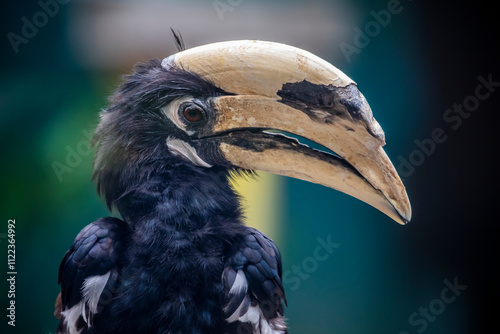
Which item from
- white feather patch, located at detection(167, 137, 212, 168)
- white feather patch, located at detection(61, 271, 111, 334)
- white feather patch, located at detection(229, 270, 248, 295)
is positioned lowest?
white feather patch, located at detection(61, 271, 111, 334)

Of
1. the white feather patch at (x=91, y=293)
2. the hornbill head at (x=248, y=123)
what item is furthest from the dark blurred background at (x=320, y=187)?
the white feather patch at (x=91, y=293)

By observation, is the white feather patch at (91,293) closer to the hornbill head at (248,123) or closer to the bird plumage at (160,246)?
the bird plumage at (160,246)

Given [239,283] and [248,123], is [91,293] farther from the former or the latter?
[248,123]

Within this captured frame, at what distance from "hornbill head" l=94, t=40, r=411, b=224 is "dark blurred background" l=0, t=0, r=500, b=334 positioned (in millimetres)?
315

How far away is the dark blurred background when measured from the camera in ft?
4.89

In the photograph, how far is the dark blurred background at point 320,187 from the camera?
1.49 m

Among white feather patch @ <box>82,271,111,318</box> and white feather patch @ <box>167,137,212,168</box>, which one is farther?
white feather patch @ <box>167,137,212,168</box>

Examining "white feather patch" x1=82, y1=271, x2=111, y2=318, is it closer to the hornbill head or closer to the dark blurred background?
the hornbill head

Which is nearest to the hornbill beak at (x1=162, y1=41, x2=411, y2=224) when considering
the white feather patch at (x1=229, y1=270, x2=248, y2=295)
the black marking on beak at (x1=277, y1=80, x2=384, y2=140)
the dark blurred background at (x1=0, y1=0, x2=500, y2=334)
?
the black marking on beak at (x1=277, y1=80, x2=384, y2=140)

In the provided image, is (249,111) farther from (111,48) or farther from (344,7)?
(344,7)

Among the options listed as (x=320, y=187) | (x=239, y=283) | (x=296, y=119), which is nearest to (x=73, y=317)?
(x=239, y=283)

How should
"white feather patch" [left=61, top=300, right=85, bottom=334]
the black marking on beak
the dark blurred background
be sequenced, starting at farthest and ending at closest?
the dark blurred background, "white feather patch" [left=61, top=300, right=85, bottom=334], the black marking on beak

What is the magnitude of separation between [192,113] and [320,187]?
65 cm

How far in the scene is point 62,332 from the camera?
1163mm
